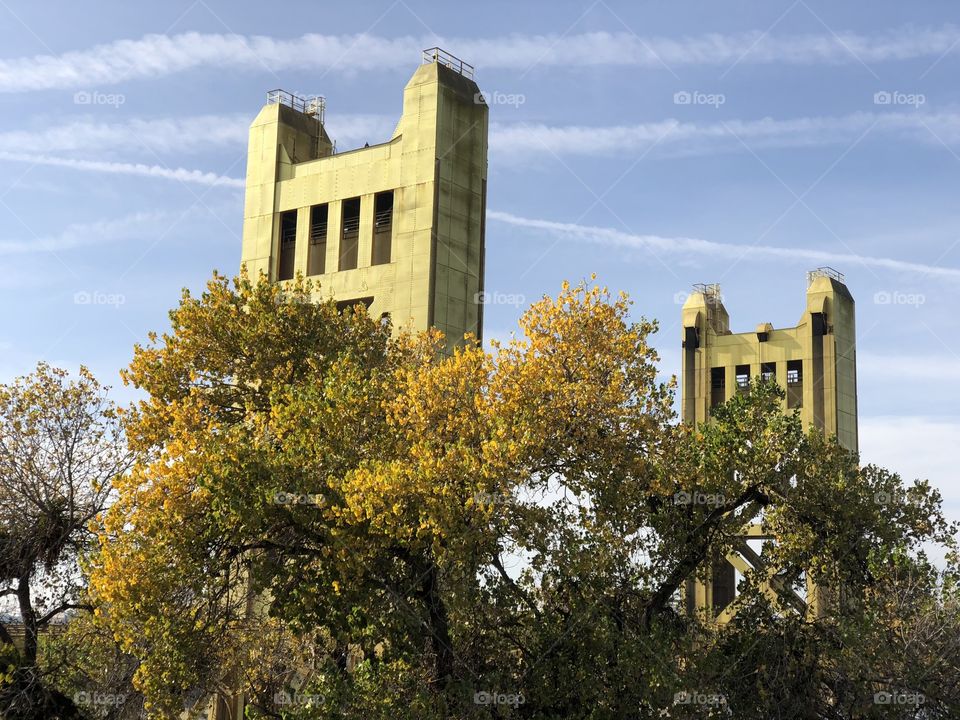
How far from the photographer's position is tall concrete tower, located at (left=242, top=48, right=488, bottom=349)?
131 feet

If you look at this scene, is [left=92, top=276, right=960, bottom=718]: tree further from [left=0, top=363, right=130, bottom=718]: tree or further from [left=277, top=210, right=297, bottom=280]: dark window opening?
[left=277, top=210, right=297, bottom=280]: dark window opening

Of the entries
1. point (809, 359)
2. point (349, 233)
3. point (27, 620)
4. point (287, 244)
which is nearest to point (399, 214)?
point (349, 233)

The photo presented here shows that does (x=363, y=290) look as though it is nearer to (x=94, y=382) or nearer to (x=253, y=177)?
(x=253, y=177)

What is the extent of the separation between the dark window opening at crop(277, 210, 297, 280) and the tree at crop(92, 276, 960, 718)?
1932 centimetres

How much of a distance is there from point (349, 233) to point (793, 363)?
1032 inches

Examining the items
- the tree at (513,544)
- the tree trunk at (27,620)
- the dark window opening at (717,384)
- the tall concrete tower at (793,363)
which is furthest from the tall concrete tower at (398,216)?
the dark window opening at (717,384)

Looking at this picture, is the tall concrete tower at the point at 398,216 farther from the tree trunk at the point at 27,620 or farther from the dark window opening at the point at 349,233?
the tree trunk at the point at 27,620

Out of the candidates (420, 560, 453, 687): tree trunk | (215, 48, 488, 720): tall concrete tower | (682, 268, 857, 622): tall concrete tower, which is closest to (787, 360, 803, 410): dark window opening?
(682, 268, 857, 622): tall concrete tower

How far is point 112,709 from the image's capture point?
2569 centimetres

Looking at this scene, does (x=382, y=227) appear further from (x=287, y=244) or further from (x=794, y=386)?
(x=794, y=386)

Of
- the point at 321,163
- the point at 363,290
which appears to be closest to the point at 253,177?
the point at 321,163

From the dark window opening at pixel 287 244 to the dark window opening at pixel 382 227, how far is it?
4232mm

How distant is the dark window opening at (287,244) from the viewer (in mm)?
44812

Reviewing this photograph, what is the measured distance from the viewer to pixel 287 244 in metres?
45.1
